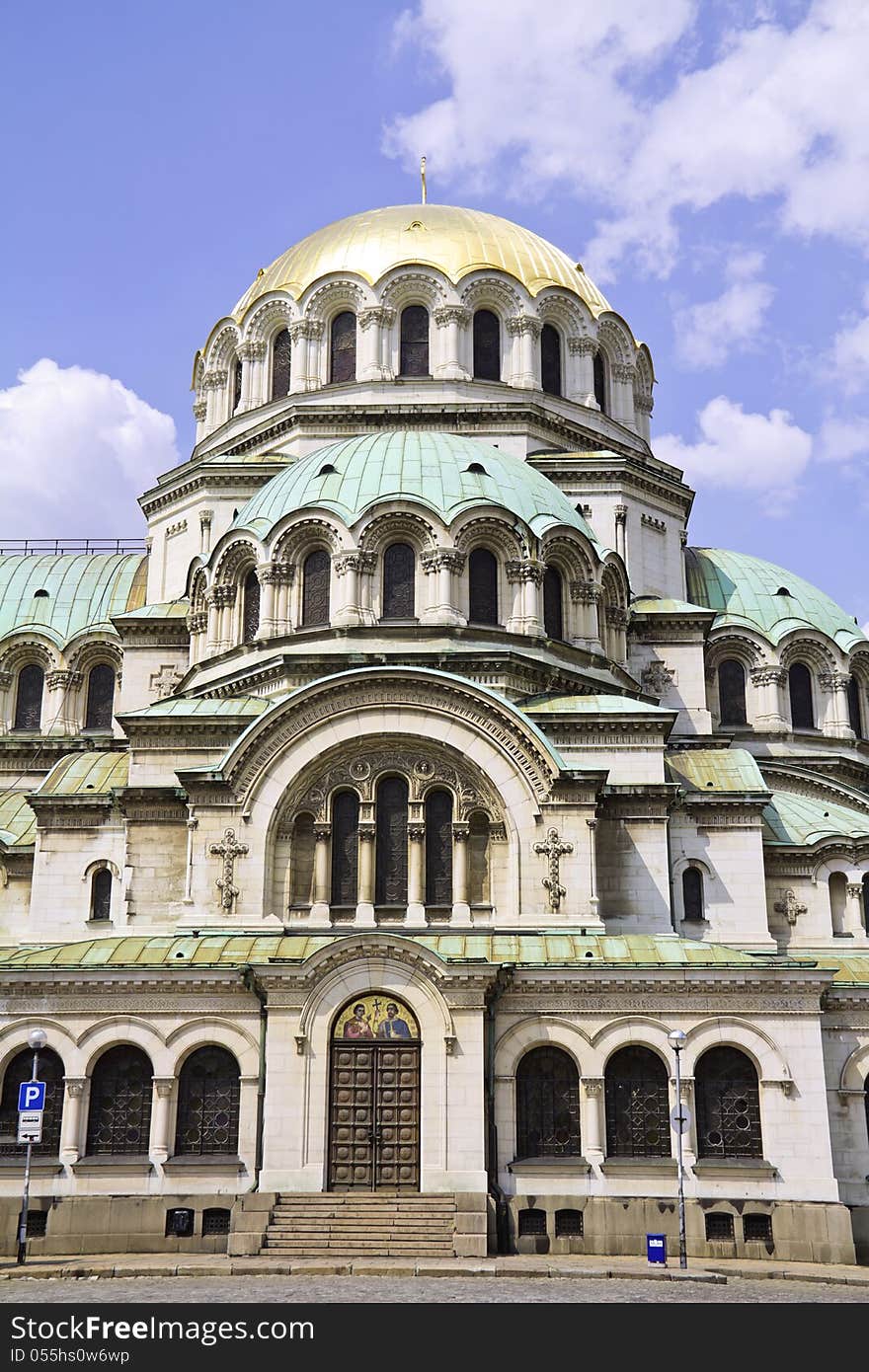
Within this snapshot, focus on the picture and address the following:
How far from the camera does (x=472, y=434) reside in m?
41.9

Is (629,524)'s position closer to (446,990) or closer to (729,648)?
(729,648)

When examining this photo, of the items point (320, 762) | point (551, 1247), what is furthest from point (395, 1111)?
point (320, 762)

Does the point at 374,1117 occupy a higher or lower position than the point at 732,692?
lower

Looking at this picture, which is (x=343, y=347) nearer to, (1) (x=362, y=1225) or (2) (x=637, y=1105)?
(2) (x=637, y=1105)

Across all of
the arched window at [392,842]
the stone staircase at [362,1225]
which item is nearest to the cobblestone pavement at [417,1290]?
the stone staircase at [362,1225]

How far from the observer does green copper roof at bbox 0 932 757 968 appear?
26984mm

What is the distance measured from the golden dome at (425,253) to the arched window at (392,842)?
723 inches

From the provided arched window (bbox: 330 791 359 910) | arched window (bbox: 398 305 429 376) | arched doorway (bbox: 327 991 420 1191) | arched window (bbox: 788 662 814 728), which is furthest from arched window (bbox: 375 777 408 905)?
arched window (bbox: 398 305 429 376)

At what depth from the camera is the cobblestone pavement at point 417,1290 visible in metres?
19.0

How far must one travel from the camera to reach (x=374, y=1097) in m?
26.3

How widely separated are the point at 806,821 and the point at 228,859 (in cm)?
1285

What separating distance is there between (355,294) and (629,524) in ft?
33.0

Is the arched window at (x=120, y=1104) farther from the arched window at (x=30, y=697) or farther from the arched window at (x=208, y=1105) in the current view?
the arched window at (x=30, y=697)

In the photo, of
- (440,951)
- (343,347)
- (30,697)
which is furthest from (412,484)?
(30,697)
